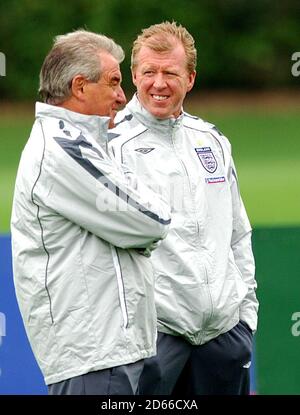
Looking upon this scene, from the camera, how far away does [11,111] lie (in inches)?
977

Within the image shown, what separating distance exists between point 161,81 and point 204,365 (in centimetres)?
101

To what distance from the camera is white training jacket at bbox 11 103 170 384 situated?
3895mm

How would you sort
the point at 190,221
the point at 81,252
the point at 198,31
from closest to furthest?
the point at 81,252 < the point at 190,221 < the point at 198,31

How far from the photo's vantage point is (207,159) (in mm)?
4652

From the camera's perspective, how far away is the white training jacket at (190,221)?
4.47m

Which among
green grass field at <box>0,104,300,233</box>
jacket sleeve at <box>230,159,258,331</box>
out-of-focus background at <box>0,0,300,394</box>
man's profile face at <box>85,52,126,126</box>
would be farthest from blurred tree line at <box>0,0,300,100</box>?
man's profile face at <box>85,52,126,126</box>

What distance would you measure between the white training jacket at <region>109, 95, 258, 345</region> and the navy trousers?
4 cm

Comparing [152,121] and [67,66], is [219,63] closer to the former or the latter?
[152,121]

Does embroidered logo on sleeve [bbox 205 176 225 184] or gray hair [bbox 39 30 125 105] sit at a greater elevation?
gray hair [bbox 39 30 125 105]

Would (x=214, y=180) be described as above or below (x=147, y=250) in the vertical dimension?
above

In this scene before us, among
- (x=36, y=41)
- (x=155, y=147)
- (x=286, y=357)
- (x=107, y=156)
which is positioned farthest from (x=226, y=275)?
(x=36, y=41)

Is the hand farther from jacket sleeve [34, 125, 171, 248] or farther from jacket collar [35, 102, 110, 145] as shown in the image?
jacket collar [35, 102, 110, 145]

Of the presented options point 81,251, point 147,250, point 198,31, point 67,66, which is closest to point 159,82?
point 67,66

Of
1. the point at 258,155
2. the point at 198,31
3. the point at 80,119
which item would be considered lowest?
the point at 80,119
